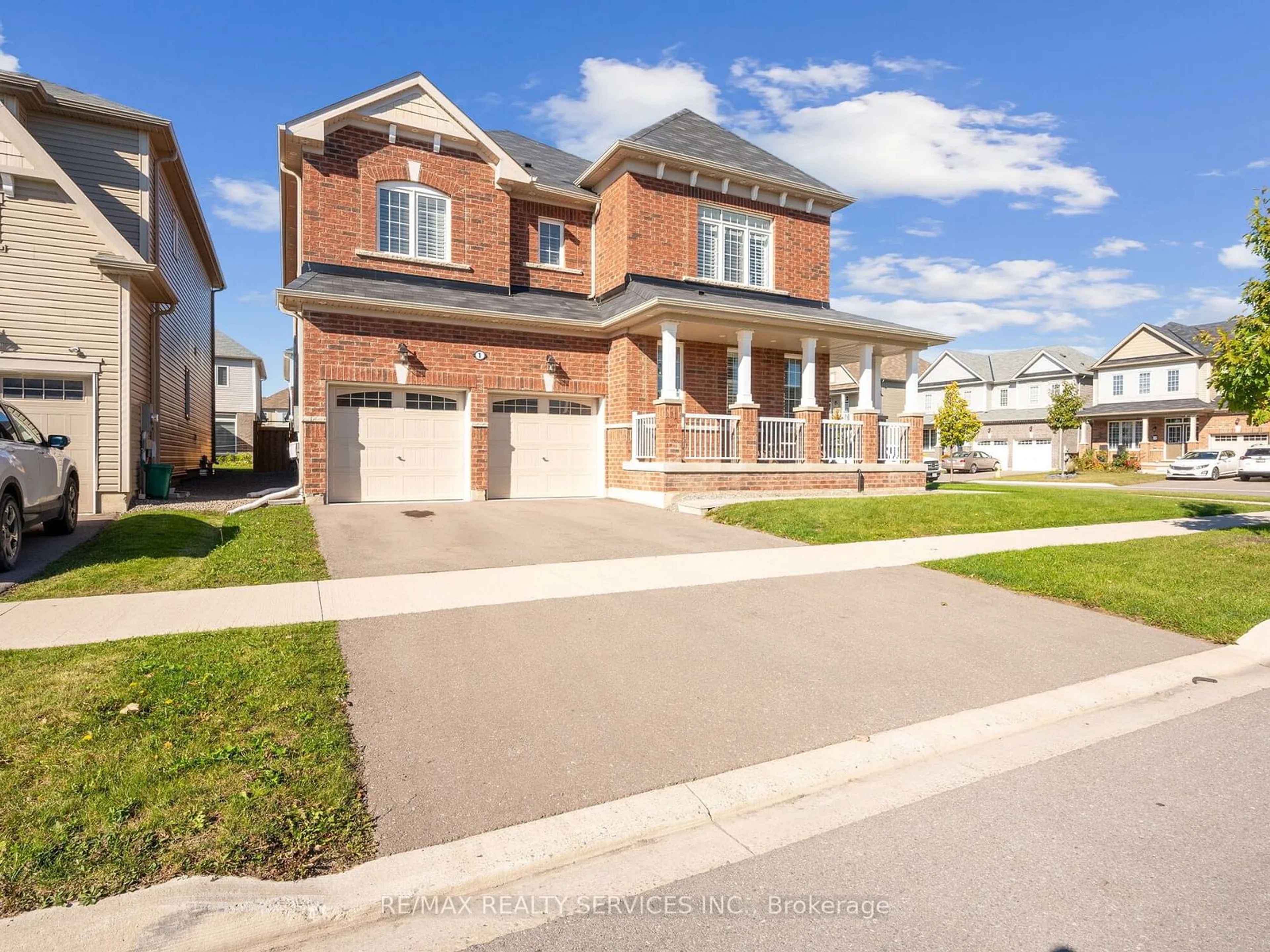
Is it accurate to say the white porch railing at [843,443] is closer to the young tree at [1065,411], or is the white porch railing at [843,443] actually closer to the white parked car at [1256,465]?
the white parked car at [1256,465]

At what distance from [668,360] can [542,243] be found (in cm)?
636

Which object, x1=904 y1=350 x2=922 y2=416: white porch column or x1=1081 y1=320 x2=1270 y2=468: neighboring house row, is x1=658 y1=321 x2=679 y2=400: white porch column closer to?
x1=904 y1=350 x2=922 y2=416: white porch column

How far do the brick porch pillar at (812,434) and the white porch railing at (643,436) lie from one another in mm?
3823

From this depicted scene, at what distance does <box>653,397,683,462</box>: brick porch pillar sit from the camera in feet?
49.0

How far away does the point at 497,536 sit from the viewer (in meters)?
11.0

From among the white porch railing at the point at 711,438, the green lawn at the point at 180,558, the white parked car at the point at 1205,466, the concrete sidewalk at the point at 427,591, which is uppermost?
the white porch railing at the point at 711,438

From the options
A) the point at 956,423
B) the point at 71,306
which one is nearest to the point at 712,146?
the point at 71,306

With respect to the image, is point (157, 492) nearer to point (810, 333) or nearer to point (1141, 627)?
point (810, 333)

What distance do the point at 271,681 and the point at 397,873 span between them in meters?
2.26

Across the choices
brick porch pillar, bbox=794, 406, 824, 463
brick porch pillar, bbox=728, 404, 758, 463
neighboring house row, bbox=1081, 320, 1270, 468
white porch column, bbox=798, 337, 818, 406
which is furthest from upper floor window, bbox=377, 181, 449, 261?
neighboring house row, bbox=1081, 320, 1270, 468

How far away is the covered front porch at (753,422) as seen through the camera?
15.2 metres

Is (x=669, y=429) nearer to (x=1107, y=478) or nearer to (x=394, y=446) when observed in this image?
(x=394, y=446)

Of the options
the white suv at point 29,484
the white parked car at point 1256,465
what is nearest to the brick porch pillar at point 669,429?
the white suv at point 29,484

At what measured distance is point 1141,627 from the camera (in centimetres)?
677
